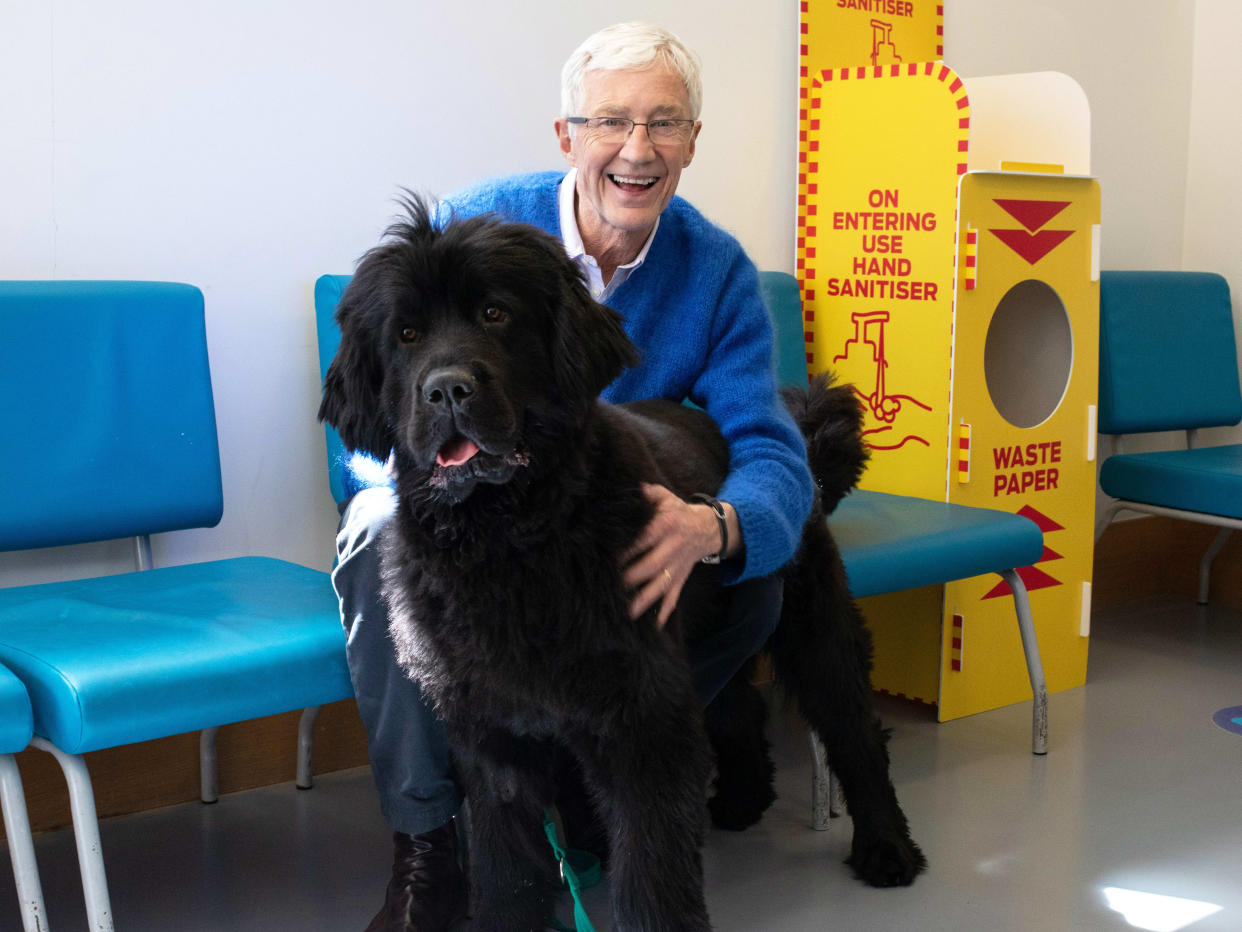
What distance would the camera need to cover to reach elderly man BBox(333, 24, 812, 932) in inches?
70.3

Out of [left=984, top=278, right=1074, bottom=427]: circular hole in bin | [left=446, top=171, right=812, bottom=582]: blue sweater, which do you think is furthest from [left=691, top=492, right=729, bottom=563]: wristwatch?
[left=984, top=278, right=1074, bottom=427]: circular hole in bin

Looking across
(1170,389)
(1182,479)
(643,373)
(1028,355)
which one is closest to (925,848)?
(643,373)

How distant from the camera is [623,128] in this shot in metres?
1.88

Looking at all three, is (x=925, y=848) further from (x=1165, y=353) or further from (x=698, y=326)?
(x=1165, y=353)

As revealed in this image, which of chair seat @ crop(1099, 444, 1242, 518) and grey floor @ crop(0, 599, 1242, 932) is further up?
chair seat @ crop(1099, 444, 1242, 518)

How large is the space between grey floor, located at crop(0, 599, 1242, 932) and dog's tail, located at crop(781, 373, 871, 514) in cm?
70

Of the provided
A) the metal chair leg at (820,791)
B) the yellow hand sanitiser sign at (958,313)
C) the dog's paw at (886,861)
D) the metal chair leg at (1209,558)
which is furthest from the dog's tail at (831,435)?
the metal chair leg at (1209,558)

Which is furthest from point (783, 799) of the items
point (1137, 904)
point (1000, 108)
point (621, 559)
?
point (1000, 108)

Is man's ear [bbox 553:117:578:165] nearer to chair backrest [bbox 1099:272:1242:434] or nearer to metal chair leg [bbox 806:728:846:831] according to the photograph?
metal chair leg [bbox 806:728:846:831]

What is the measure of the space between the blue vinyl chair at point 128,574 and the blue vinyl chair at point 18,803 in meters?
0.04

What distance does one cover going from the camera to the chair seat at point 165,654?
62.7 inches

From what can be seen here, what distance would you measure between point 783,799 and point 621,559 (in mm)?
1336

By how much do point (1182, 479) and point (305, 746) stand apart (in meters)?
2.55

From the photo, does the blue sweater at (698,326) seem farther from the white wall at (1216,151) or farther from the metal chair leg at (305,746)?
the white wall at (1216,151)
